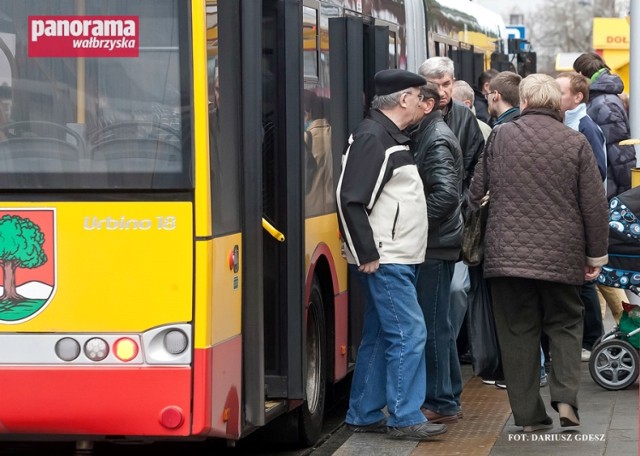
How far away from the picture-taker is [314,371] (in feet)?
26.1

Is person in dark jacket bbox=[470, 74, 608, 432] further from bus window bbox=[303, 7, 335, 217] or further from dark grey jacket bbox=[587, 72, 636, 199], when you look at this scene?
dark grey jacket bbox=[587, 72, 636, 199]

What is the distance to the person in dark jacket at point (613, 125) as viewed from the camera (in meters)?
11.1

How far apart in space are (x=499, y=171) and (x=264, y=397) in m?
1.88

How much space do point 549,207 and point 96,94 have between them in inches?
103

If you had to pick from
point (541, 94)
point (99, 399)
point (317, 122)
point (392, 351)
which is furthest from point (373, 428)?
point (99, 399)

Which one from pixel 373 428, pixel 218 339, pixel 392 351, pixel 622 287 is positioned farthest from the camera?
pixel 622 287

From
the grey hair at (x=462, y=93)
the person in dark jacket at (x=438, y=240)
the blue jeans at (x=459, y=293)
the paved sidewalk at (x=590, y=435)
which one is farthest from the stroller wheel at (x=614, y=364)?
the grey hair at (x=462, y=93)

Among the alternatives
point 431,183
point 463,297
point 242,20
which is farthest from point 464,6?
point 242,20

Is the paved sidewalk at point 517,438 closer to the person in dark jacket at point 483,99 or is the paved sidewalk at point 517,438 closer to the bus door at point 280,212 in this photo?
the bus door at point 280,212

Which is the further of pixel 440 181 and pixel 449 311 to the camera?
pixel 449 311

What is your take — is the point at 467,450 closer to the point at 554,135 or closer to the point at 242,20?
the point at 554,135

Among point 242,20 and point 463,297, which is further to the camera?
Answer: point 463,297

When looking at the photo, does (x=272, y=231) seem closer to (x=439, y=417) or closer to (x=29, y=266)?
(x=29, y=266)

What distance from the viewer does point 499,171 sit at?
763cm
